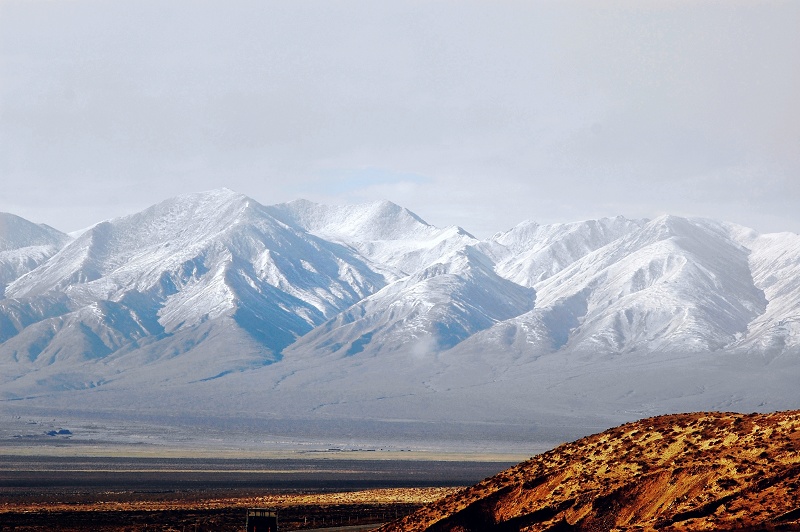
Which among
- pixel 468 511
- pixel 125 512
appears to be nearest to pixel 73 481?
pixel 125 512

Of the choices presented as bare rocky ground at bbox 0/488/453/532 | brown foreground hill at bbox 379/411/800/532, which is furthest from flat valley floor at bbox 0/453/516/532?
brown foreground hill at bbox 379/411/800/532

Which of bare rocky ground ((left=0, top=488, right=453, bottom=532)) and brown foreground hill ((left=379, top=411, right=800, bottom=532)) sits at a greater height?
brown foreground hill ((left=379, top=411, right=800, bottom=532))

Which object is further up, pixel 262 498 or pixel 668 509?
pixel 668 509

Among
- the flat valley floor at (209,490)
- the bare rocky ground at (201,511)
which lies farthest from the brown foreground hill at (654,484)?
the flat valley floor at (209,490)

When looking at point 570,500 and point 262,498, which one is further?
point 262,498

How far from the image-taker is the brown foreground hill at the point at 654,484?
3088 cm

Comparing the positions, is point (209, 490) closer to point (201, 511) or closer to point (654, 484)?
point (201, 511)

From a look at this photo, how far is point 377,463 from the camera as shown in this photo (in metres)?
191

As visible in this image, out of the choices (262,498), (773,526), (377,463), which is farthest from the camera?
(377,463)

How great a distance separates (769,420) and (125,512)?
218 feet

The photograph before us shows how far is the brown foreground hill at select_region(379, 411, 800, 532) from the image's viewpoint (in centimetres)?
3088

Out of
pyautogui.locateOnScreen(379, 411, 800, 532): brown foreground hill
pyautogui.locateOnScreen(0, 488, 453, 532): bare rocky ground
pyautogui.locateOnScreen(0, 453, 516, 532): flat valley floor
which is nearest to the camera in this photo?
pyautogui.locateOnScreen(379, 411, 800, 532): brown foreground hill

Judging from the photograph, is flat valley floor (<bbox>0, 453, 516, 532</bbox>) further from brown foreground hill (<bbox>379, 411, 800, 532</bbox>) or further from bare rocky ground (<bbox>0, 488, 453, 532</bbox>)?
brown foreground hill (<bbox>379, 411, 800, 532</bbox>)

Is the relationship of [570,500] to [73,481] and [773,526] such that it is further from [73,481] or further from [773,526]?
[73,481]
